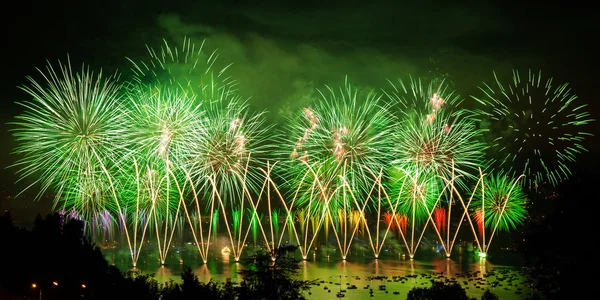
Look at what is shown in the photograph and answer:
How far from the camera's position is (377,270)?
135 feet

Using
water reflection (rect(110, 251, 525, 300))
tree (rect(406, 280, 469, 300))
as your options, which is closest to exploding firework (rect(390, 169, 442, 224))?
water reflection (rect(110, 251, 525, 300))

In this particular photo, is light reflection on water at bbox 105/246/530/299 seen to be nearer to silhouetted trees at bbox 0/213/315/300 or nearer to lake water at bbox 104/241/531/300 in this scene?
lake water at bbox 104/241/531/300

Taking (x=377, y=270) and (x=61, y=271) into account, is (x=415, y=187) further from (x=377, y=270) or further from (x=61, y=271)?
(x=61, y=271)

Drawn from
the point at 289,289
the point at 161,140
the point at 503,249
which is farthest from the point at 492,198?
the point at 289,289

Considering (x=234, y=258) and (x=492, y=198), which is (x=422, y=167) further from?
(x=234, y=258)

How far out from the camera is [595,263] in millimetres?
13180

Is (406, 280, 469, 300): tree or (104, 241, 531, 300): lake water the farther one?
(104, 241, 531, 300): lake water

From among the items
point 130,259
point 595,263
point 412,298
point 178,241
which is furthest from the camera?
point 178,241

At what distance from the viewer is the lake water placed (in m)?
34.1

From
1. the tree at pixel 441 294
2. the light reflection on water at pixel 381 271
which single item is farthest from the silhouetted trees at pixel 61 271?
the light reflection on water at pixel 381 271

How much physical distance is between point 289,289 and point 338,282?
19.3m

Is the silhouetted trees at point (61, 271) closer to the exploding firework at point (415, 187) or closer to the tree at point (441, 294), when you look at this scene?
the tree at point (441, 294)

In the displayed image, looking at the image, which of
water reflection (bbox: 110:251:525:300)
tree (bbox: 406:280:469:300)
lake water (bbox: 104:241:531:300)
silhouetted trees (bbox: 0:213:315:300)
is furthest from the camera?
water reflection (bbox: 110:251:525:300)

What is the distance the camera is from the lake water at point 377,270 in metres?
34.1
